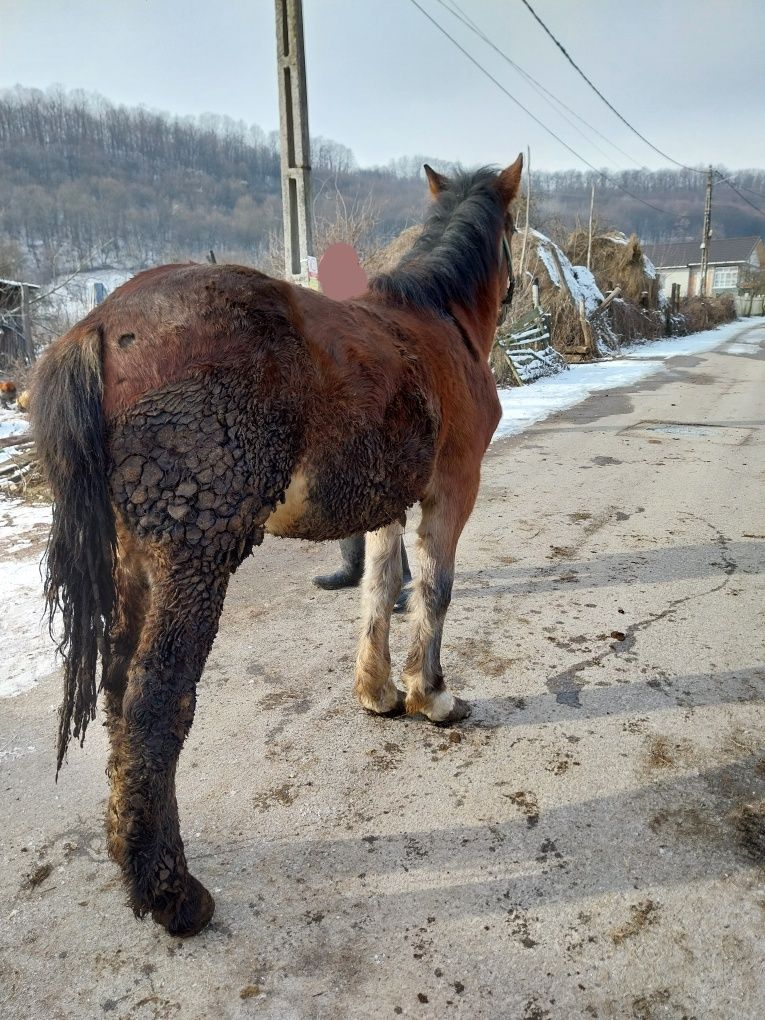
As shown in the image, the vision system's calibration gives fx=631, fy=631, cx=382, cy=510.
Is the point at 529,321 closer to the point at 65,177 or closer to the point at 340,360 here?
the point at 340,360

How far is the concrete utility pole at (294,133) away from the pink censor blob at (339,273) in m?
1.19

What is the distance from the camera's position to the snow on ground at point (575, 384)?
9.82m

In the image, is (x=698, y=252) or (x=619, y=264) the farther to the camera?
(x=698, y=252)

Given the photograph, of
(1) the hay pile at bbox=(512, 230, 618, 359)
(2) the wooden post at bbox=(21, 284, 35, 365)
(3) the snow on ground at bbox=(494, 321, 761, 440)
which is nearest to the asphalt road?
(3) the snow on ground at bbox=(494, 321, 761, 440)

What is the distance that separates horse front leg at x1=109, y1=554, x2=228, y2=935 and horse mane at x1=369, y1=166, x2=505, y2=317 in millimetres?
1640

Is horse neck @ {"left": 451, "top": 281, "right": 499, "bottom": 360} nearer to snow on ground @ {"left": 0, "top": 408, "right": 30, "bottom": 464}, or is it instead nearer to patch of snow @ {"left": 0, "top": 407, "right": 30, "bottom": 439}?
snow on ground @ {"left": 0, "top": 408, "right": 30, "bottom": 464}

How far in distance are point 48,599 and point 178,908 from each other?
96cm

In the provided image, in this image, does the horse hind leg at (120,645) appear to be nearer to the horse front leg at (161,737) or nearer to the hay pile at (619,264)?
the horse front leg at (161,737)

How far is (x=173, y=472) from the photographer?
1712mm

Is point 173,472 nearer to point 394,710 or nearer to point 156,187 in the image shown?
point 394,710

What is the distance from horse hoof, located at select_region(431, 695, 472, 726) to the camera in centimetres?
280

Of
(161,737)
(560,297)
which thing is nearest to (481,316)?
(161,737)

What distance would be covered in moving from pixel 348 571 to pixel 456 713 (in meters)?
1.54

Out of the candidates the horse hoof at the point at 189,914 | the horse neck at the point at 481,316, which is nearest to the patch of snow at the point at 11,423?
the horse neck at the point at 481,316
